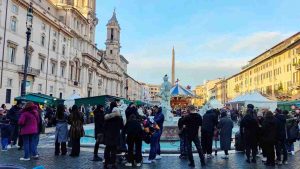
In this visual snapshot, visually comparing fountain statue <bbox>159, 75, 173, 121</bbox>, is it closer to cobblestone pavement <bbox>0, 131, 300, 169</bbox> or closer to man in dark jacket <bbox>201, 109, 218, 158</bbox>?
cobblestone pavement <bbox>0, 131, 300, 169</bbox>

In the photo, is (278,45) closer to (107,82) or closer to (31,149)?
(107,82)

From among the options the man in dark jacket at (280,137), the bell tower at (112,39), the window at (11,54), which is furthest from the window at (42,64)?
the bell tower at (112,39)

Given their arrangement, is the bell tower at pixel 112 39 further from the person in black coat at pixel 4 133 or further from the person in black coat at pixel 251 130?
the person in black coat at pixel 251 130

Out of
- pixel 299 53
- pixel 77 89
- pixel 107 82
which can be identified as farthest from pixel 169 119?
pixel 107 82

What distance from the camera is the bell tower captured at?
9631 cm

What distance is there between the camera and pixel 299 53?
4834cm

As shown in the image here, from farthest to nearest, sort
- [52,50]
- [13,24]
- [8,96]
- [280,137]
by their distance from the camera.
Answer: [52,50]
[13,24]
[8,96]
[280,137]

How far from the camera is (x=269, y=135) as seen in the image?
390 inches

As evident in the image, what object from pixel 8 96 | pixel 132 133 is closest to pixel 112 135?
pixel 132 133

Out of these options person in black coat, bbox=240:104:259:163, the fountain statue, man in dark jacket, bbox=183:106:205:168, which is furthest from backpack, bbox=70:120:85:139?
the fountain statue

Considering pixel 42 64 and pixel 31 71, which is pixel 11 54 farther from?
pixel 42 64

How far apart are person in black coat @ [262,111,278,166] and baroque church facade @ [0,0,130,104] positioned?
1233 inches

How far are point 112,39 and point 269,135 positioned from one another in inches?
3509

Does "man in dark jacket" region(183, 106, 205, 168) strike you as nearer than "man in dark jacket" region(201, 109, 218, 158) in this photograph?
Yes
